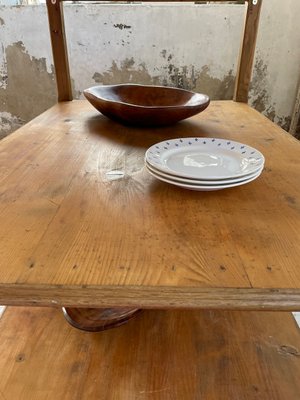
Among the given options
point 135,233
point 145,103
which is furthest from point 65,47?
point 135,233

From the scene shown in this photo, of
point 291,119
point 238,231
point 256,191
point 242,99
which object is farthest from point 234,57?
point 238,231

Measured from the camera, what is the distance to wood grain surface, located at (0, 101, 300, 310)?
12.2 inches

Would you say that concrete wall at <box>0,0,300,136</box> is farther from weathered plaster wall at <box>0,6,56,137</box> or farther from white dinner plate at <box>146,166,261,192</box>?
white dinner plate at <box>146,166,261,192</box>

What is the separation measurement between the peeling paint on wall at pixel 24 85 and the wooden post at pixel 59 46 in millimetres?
829

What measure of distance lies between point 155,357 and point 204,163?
0.33 meters

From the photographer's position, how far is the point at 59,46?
0.95 metres

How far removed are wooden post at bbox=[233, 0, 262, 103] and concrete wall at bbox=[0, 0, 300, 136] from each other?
29.2 inches

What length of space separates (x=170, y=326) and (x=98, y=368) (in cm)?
15

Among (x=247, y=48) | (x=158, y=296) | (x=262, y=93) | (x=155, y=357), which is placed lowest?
(x=155, y=357)

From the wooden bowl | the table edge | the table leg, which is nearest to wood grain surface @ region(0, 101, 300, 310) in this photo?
the table edge

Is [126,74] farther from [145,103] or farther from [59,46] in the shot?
[145,103]

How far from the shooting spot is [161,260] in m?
0.34

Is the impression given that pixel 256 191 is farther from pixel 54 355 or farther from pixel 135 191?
pixel 54 355

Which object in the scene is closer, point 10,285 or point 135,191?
point 10,285
